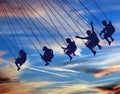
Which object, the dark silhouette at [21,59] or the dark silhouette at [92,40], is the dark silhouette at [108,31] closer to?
the dark silhouette at [92,40]

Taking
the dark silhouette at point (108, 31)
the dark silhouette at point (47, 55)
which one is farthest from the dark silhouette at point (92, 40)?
the dark silhouette at point (47, 55)

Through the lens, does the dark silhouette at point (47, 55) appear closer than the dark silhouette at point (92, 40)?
No

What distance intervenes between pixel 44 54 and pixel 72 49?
0.64 meters

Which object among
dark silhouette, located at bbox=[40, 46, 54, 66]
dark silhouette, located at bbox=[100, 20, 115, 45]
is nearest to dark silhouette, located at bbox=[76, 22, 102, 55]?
dark silhouette, located at bbox=[100, 20, 115, 45]

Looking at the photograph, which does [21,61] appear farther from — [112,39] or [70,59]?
[112,39]

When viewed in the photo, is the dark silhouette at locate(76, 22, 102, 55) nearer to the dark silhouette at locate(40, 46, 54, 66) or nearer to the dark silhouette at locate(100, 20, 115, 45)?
the dark silhouette at locate(100, 20, 115, 45)

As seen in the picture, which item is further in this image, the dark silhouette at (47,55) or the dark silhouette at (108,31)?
the dark silhouette at (47,55)

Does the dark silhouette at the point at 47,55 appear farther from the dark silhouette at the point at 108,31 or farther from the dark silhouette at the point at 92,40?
the dark silhouette at the point at 108,31

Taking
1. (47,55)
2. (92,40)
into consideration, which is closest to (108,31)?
(92,40)

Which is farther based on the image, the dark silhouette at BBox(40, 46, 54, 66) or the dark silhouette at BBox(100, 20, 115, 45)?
the dark silhouette at BBox(40, 46, 54, 66)

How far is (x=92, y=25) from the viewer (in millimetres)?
8906

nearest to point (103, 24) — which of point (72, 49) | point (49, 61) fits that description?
point (72, 49)

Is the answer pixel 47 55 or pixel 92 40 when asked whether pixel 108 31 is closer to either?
pixel 92 40

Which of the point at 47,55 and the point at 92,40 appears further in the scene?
the point at 47,55
